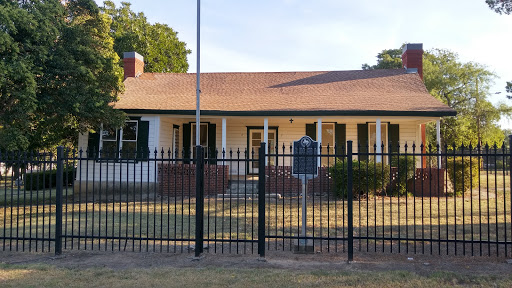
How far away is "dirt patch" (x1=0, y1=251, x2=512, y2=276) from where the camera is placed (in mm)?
5945

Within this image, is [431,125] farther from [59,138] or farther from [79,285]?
[79,285]

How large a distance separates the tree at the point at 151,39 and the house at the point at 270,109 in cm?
803

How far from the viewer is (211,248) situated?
741 cm

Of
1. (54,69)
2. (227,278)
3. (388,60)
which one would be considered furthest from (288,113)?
(388,60)

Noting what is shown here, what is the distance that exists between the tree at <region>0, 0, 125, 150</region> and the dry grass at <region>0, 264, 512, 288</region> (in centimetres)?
658

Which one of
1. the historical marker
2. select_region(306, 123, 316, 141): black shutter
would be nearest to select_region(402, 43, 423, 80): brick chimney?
select_region(306, 123, 316, 141): black shutter

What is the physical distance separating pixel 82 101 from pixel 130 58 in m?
8.02

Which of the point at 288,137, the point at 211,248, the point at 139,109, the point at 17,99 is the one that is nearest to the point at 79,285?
the point at 211,248

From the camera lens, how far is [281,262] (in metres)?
6.33

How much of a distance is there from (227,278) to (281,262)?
1160 millimetres

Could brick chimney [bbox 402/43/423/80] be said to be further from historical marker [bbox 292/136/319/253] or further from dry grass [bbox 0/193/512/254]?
historical marker [bbox 292/136/319/253]

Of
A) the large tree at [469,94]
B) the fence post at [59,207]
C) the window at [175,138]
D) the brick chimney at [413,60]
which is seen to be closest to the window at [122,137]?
the window at [175,138]

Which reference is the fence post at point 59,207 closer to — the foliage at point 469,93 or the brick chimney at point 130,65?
the brick chimney at point 130,65

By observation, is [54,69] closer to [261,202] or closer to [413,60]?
[261,202]
